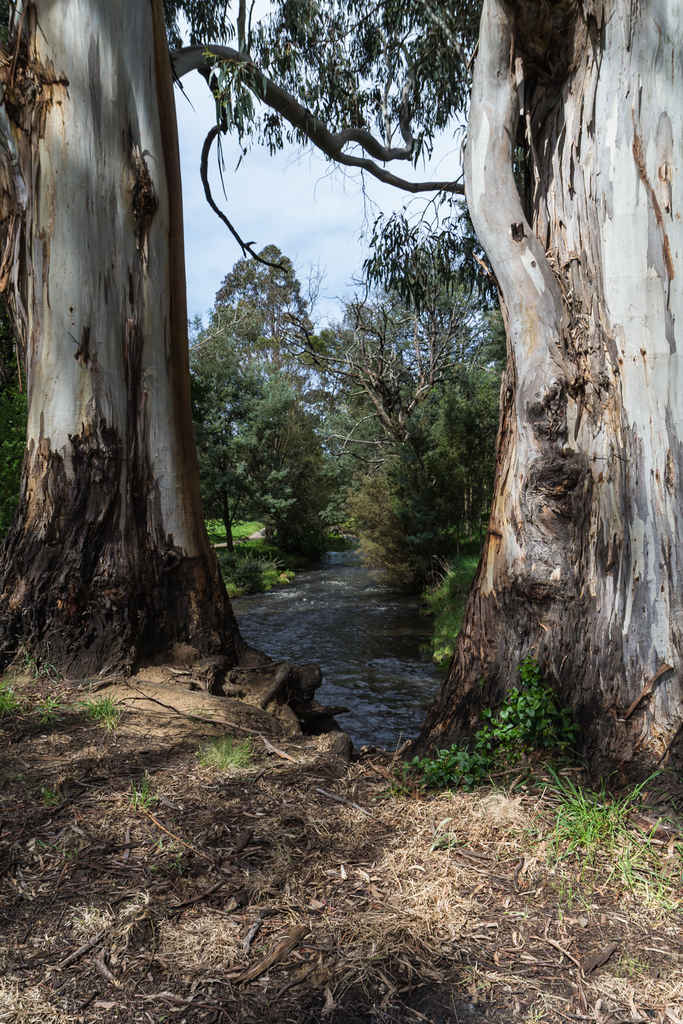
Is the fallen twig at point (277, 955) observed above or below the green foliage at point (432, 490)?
below

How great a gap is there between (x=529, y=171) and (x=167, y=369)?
6.62ft

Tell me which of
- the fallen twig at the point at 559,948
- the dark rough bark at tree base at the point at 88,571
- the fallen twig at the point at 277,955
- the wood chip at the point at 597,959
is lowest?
the wood chip at the point at 597,959

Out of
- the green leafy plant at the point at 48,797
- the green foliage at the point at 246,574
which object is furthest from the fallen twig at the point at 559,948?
the green foliage at the point at 246,574

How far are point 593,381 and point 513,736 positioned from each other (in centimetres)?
129

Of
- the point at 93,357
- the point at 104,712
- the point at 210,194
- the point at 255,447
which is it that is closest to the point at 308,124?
the point at 210,194

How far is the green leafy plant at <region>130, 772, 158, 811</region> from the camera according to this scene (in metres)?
2.17

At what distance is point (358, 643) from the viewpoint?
8.87 metres

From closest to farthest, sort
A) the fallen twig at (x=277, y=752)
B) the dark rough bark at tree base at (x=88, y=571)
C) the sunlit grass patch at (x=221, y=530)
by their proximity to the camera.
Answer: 1. the fallen twig at (x=277, y=752)
2. the dark rough bark at tree base at (x=88, y=571)
3. the sunlit grass patch at (x=221, y=530)

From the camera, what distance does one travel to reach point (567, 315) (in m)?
2.53

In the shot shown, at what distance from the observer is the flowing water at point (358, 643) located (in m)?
6.11

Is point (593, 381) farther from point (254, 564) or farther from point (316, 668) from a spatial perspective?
point (254, 564)

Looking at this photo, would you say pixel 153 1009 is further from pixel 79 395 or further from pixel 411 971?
pixel 79 395

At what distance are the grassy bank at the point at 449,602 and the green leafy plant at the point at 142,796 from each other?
5.59 metres

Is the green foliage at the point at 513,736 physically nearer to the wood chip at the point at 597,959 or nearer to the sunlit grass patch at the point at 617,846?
the sunlit grass patch at the point at 617,846
